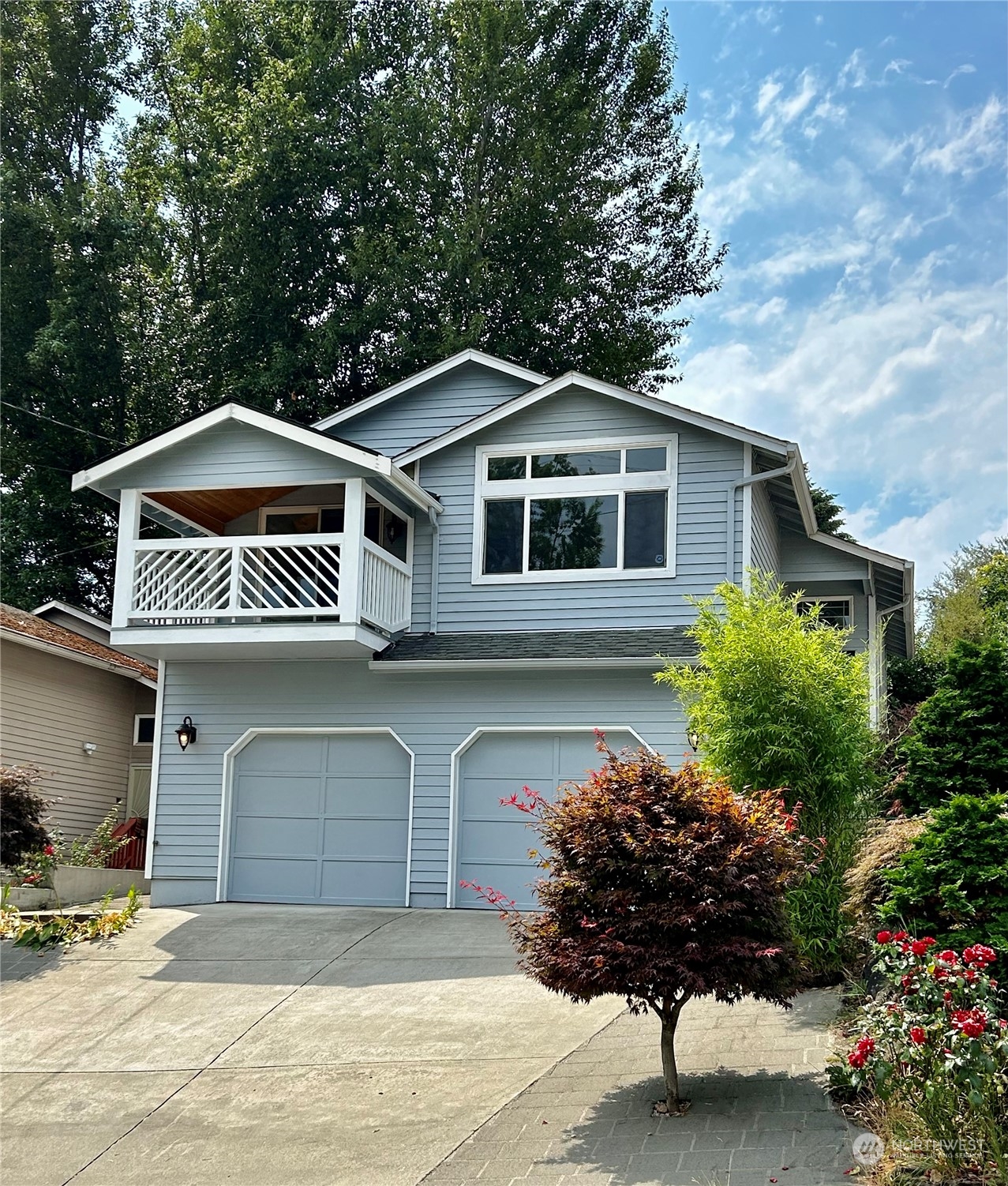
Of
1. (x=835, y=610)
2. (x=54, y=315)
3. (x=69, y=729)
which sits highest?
(x=54, y=315)

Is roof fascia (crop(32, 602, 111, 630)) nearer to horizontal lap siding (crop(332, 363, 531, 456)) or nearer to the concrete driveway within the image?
horizontal lap siding (crop(332, 363, 531, 456))

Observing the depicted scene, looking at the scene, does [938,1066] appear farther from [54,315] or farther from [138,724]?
[54,315]

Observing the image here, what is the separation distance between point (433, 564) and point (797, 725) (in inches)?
257

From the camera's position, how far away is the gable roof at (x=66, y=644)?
1731 centimetres

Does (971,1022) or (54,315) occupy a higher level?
(54,315)

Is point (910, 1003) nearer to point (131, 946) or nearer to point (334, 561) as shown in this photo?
point (131, 946)

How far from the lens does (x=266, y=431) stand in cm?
1447

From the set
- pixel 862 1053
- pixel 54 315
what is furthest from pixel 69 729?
pixel 862 1053

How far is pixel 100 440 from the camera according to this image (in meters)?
25.9

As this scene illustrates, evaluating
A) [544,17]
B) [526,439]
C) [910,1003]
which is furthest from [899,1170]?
[544,17]

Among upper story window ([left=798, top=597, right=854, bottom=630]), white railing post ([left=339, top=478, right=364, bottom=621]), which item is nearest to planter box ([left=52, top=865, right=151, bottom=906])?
white railing post ([left=339, top=478, right=364, bottom=621])

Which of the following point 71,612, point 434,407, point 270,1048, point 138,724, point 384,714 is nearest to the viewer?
point 270,1048

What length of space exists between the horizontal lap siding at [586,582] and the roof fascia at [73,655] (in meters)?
5.53

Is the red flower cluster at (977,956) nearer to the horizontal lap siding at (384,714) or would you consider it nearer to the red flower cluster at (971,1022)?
the red flower cluster at (971,1022)
